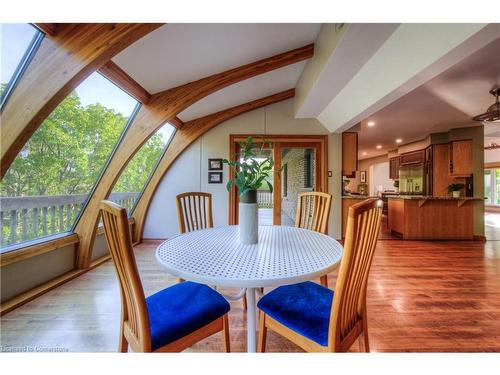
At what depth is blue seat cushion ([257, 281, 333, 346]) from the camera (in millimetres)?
1047

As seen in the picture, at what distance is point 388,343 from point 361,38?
2.31m

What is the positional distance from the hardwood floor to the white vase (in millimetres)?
782

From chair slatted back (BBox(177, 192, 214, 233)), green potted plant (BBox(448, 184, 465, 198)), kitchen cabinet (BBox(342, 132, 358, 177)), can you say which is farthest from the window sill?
green potted plant (BBox(448, 184, 465, 198))

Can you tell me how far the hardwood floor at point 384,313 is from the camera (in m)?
1.58

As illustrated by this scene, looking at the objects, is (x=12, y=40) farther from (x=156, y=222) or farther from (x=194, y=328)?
(x=156, y=222)

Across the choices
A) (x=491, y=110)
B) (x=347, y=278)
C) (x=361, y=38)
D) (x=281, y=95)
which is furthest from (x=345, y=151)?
(x=347, y=278)

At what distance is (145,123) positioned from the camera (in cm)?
286

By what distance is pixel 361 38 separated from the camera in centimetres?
180

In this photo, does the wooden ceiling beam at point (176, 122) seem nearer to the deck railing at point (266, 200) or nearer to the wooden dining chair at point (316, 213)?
the deck railing at point (266, 200)

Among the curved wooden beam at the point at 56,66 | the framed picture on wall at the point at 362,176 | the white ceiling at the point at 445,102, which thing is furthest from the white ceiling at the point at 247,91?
the framed picture on wall at the point at 362,176

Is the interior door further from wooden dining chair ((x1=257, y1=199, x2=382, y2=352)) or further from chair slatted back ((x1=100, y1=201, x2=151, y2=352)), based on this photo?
chair slatted back ((x1=100, y1=201, x2=151, y2=352))

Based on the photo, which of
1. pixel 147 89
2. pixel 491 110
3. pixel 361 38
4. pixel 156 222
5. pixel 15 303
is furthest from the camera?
pixel 156 222

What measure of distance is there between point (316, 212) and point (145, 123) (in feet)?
7.71

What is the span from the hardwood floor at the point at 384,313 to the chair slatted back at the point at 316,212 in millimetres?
840
